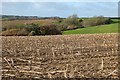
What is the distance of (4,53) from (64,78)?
6.12 metres

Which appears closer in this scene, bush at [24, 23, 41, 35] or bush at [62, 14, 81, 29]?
bush at [24, 23, 41, 35]

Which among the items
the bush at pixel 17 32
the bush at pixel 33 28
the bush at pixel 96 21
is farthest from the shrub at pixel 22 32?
the bush at pixel 96 21

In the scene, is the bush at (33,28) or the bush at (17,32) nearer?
the bush at (17,32)

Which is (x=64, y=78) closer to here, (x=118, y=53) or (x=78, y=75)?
(x=78, y=75)

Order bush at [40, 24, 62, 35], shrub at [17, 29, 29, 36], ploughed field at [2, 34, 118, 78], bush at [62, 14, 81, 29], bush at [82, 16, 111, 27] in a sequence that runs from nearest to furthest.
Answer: ploughed field at [2, 34, 118, 78]
shrub at [17, 29, 29, 36]
bush at [40, 24, 62, 35]
bush at [62, 14, 81, 29]
bush at [82, 16, 111, 27]

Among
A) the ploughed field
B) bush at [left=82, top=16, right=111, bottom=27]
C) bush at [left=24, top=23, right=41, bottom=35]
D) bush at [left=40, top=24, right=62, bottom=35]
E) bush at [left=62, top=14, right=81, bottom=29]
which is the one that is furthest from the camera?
bush at [left=82, top=16, right=111, bottom=27]

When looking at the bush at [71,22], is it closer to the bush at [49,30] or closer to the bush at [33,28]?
the bush at [49,30]

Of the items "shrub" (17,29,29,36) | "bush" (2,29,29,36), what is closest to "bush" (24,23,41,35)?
"shrub" (17,29,29,36)

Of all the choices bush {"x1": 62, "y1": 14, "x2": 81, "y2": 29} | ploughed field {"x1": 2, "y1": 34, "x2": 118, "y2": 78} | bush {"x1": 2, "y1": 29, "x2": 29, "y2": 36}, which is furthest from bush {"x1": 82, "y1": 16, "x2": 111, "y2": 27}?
ploughed field {"x1": 2, "y1": 34, "x2": 118, "y2": 78}

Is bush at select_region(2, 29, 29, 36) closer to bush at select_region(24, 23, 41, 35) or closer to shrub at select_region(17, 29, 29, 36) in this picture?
shrub at select_region(17, 29, 29, 36)

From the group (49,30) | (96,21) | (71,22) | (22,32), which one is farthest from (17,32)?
(96,21)

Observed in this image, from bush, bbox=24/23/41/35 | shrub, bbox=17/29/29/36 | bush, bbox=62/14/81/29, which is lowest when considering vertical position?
shrub, bbox=17/29/29/36

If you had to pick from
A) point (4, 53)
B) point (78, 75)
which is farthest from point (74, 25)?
point (78, 75)

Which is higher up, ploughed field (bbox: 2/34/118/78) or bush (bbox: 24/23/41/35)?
bush (bbox: 24/23/41/35)
